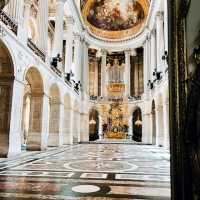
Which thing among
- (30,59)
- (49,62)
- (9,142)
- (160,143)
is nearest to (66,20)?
(49,62)

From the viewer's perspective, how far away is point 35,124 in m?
13.8

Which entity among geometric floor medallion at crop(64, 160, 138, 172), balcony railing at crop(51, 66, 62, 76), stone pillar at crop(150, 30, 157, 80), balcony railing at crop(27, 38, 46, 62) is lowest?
geometric floor medallion at crop(64, 160, 138, 172)

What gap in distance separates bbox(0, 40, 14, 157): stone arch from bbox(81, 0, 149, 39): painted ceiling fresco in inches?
775

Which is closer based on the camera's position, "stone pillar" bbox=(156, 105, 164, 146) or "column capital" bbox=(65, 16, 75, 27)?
"stone pillar" bbox=(156, 105, 164, 146)

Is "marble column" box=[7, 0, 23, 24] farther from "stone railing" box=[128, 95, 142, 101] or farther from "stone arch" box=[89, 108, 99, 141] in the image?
"stone arch" box=[89, 108, 99, 141]

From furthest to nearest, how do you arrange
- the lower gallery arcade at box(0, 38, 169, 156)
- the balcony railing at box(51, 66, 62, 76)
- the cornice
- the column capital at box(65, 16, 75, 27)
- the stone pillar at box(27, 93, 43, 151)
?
the cornice → the column capital at box(65, 16, 75, 27) → the balcony railing at box(51, 66, 62, 76) → the stone pillar at box(27, 93, 43, 151) → the lower gallery arcade at box(0, 38, 169, 156)

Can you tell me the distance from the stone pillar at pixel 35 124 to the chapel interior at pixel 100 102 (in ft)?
0.18

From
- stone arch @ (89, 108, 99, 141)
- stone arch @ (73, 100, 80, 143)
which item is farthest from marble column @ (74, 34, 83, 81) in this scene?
stone arch @ (89, 108, 99, 141)

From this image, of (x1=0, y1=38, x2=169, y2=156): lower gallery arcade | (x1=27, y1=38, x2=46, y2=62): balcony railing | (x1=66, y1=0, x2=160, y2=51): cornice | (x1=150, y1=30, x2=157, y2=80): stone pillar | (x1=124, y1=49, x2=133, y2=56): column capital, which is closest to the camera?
(x1=0, y1=38, x2=169, y2=156): lower gallery arcade

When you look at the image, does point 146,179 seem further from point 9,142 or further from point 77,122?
point 77,122

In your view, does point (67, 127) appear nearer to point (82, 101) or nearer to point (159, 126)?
point (82, 101)

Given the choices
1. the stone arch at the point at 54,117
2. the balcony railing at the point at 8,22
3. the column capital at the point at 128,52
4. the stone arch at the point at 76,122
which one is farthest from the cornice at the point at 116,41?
the balcony railing at the point at 8,22

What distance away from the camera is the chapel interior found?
216 centimetres

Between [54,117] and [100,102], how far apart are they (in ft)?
45.1
